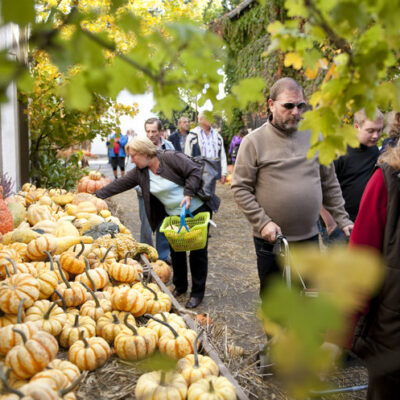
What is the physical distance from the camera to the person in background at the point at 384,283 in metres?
1.73

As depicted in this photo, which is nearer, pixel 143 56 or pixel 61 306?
pixel 143 56

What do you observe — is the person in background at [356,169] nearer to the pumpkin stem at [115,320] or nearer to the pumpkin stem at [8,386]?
the pumpkin stem at [115,320]

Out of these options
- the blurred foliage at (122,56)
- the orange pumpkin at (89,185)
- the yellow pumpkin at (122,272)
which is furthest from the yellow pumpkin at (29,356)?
the orange pumpkin at (89,185)

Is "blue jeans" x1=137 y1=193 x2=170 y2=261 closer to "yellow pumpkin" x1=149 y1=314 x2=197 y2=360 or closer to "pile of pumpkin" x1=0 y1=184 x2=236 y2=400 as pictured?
"pile of pumpkin" x1=0 y1=184 x2=236 y2=400

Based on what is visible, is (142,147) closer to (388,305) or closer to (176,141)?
(388,305)

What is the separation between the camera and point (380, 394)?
1859 mm

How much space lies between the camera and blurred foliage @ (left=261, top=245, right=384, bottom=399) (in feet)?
1.77

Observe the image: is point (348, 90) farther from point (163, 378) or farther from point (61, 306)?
point (61, 306)

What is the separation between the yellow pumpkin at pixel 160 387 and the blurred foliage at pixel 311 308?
1098 mm

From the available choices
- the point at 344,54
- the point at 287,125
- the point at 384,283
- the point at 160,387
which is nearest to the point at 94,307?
the point at 160,387

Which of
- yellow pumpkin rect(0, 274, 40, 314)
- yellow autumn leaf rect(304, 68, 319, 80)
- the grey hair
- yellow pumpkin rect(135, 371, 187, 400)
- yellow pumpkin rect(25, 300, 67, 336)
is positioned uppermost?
the grey hair

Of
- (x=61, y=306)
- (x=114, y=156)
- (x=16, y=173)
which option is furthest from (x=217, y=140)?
(x=114, y=156)

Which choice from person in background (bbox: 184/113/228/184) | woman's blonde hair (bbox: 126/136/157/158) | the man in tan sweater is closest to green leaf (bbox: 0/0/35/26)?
the man in tan sweater

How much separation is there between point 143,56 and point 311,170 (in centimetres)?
249
